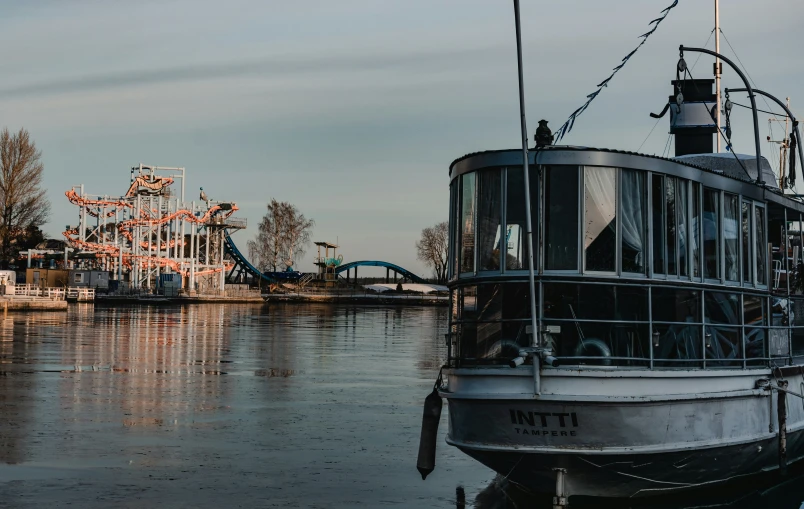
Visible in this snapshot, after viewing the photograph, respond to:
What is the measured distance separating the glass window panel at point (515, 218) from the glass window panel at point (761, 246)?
4.38 meters

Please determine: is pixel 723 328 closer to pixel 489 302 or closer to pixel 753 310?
pixel 753 310

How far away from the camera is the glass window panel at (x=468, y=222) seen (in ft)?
40.0

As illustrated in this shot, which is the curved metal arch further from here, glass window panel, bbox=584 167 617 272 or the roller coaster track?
glass window panel, bbox=584 167 617 272

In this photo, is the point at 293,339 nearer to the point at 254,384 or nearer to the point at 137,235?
the point at 254,384

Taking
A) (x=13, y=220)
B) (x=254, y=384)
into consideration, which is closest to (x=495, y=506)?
(x=254, y=384)

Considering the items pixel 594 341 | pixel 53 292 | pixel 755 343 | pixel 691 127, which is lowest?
pixel 755 343

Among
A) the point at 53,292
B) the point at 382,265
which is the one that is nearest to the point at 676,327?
the point at 53,292

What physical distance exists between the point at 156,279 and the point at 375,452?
9710cm

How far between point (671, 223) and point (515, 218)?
204 cm

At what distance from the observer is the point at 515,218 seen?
11.9 metres

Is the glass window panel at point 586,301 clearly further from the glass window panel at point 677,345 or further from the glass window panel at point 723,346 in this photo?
the glass window panel at point 723,346

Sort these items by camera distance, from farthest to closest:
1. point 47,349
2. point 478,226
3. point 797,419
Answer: point 47,349
point 797,419
point 478,226

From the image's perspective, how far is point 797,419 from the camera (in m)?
15.1

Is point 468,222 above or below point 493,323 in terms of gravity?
above
